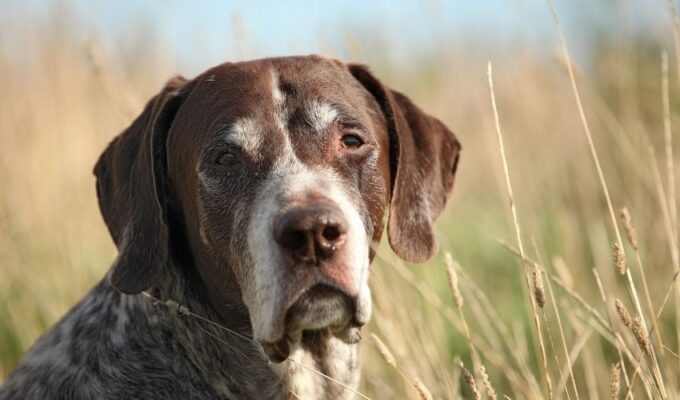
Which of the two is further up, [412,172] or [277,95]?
[277,95]

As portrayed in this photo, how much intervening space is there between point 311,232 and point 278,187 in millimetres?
339

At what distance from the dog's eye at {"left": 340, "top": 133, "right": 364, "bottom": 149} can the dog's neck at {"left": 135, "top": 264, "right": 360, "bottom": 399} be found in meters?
0.66

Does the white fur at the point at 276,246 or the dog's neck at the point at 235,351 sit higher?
the white fur at the point at 276,246

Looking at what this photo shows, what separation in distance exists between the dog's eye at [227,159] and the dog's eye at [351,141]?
38cm

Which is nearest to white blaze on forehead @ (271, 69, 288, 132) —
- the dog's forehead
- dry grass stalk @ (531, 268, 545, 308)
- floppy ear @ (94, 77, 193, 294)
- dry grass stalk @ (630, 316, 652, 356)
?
the dog's forehead

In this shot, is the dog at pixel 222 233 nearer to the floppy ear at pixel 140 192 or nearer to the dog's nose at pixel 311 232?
the floppy ear at pixel 140 192

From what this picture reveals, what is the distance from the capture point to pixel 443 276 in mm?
6887

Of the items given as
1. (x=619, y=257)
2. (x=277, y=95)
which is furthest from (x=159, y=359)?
(x=619, y=257)

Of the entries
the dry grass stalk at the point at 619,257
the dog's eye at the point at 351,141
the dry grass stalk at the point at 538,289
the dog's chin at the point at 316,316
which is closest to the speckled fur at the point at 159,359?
the dog's chin at the point at 316,316

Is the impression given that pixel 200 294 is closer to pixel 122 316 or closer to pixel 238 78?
pixel 122 316

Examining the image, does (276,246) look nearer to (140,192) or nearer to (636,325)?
(140,192)

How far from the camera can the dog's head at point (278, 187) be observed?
3.00 m

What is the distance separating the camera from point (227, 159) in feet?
11.2

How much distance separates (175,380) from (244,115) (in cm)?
93
